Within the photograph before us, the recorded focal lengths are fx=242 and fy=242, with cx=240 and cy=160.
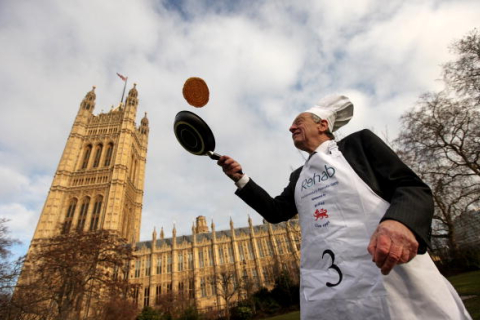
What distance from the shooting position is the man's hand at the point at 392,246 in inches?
34.2

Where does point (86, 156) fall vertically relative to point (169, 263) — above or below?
above

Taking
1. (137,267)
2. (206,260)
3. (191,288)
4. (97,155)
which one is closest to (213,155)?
(191,288)

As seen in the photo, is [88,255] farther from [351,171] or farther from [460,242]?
[460,242]

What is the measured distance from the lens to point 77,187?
4384cm

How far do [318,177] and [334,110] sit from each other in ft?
2.37

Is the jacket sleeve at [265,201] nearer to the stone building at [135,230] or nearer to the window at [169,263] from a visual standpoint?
the stone building at [135,230]

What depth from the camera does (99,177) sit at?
4516cm

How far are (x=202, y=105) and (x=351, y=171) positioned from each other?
56.9 inches

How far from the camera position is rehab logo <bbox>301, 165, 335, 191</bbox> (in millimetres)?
1354

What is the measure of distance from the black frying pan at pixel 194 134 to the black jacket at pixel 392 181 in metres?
0.96

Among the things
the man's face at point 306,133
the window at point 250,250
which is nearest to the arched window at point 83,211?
the window at point 250,250

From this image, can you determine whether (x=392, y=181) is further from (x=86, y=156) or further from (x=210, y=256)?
(x=86, y=156)

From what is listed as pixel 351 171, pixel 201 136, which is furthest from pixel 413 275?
pixel 201 136

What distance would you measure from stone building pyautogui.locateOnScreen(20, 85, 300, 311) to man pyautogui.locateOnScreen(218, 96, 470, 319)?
37695 millimetres
